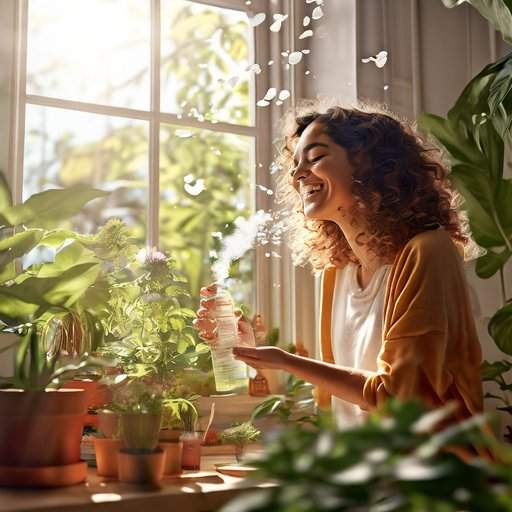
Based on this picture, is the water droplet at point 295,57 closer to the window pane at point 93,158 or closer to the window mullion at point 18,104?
the window pane at point 93,158

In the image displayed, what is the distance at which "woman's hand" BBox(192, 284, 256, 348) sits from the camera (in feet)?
5.12

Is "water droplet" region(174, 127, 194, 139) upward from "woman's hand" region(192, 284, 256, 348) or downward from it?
upward

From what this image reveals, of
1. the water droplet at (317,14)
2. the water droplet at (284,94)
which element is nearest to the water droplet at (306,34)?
the water droplet at (317,14)

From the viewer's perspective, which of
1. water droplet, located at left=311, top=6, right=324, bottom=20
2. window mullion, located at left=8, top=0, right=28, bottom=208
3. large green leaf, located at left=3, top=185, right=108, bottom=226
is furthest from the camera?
water droplet, located at left=311, top=6, right=324, bottom=20

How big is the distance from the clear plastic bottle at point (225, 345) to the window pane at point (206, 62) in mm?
793

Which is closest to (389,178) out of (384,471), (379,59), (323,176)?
(323,176)

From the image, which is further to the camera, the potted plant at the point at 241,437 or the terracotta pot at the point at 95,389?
the potted plant at the point at 241,437

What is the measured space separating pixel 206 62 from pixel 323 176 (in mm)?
741

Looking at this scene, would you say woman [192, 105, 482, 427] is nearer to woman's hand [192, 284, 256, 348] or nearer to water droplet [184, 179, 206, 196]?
woman's hand [192, 284, 256, 348]

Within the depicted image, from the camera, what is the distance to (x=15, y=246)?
4.80 feet

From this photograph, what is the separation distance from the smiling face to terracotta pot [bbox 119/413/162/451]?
583 mm

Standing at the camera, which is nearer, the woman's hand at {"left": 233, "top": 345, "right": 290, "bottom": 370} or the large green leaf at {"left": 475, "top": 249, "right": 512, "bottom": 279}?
the woman's hand at {"left": 233, "top": 345, "right": 290, "bottom": 370}

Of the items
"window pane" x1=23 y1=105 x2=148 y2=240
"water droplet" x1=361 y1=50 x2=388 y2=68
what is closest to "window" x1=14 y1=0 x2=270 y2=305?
"window pane" x1=23 y1=105 x2=148 y2=240

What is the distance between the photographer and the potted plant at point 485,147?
179 cm
